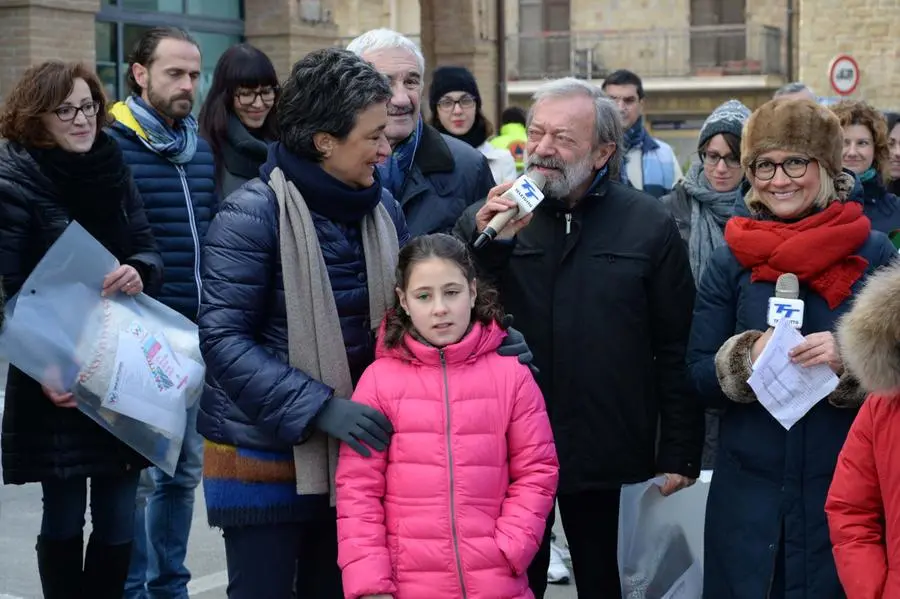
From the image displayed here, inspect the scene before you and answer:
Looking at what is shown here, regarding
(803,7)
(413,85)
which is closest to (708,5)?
(803,7)

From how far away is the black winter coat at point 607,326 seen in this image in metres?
4.59

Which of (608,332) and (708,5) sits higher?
(708,5)

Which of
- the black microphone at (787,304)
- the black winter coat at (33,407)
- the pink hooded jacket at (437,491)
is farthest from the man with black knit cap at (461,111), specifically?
the pink hooded jacket at (437,491)

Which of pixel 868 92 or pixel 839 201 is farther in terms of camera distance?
pixel 868 92

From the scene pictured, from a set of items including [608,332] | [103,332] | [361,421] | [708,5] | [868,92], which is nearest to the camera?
[361,421]

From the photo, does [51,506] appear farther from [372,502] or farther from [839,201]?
[839,201]

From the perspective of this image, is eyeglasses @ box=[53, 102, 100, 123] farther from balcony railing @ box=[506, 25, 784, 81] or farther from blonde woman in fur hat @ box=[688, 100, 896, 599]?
balcony railing @ box=[506, 25, 784, 81]

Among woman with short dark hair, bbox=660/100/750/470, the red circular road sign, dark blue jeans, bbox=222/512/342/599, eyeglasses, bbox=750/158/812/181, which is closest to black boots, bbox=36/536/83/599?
dark blue jeans, bbox=222/512/342/599

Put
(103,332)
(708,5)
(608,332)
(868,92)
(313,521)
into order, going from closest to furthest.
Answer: (313,521) → (608,332) → (103,332) → (868,92) → (708,5)

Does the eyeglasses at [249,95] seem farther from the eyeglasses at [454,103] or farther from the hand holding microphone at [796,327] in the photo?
the hand holding microphone at [796,327]

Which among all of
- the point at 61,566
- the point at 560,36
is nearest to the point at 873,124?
the point at 61,566

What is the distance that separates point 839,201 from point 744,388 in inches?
24.4

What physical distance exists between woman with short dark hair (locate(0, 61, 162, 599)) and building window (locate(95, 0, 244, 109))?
35.7 feet

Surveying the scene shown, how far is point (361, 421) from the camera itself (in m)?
3.74
